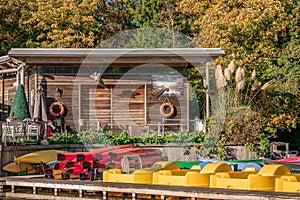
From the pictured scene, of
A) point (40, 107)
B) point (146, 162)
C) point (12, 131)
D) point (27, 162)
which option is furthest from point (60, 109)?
point (146, 162)

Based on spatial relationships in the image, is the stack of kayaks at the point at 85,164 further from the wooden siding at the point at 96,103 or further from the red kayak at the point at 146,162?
the wooden siding at the point at 96,103

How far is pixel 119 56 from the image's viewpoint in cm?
2591

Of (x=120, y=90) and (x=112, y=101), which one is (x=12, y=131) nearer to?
(x=112, y=101)

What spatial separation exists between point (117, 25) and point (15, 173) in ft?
76.0

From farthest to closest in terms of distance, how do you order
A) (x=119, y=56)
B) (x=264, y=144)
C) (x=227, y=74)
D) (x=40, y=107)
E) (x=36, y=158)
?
(x=227, y=74)
(x=119, y=56)
(x=40, y=107)
(x=264, y=144)
(x=36, y=158)

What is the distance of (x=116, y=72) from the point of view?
88.0 ft

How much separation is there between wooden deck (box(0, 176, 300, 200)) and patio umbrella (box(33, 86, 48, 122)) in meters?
5.38

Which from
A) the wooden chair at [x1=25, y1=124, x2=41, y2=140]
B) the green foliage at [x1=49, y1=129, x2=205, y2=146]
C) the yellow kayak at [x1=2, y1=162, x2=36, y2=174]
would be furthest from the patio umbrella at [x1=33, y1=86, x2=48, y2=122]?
the yellow kayak at [x1=2, y1=162, x2=36, y2=174]

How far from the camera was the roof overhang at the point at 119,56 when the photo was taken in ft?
83.9

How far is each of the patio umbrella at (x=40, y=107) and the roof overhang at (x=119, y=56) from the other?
118 cm

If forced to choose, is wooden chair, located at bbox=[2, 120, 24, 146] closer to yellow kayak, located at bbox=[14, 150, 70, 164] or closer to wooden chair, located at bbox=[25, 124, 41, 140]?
wooden chair, located at bbox=[25, 124, 41, 140]

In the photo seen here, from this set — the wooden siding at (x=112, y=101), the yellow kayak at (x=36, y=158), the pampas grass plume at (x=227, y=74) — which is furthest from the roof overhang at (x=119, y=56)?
the yellow kayak at (x=36, y=158)

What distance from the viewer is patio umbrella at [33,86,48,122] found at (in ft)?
82.2

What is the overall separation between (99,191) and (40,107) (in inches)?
348
